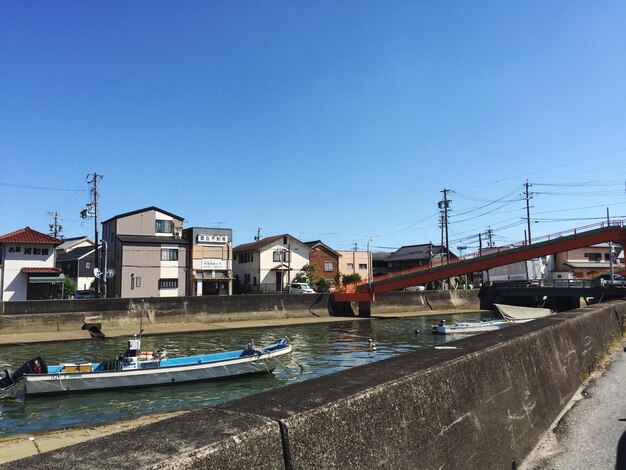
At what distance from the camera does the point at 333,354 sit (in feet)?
77.7

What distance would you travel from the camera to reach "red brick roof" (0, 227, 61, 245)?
3681 centimetres

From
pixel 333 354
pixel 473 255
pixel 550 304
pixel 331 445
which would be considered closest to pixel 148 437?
pixel 331 445

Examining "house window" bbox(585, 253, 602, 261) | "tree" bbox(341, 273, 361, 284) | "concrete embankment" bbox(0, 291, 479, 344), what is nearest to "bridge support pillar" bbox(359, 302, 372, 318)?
"concrete embankment" bbox(0, 291, 479, 344)

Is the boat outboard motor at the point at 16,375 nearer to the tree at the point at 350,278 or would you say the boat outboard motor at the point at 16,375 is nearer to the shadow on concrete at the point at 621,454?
the shadow on concrete at the point at 621,454

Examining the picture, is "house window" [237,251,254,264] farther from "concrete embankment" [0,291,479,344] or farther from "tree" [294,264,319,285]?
"concrete embankment" [0,291,479,344]

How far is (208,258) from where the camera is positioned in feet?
175

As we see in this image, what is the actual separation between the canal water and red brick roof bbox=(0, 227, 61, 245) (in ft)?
44.9

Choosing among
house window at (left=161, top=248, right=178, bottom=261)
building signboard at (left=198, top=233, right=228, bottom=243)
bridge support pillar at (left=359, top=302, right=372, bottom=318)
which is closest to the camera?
bridge support pillar at (left=359, top=302, right=372, bottom=318)

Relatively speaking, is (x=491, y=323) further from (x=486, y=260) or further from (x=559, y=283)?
(x=559, y=283)

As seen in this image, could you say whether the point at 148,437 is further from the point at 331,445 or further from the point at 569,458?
the point at 569,458

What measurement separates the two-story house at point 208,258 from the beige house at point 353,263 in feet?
66.1

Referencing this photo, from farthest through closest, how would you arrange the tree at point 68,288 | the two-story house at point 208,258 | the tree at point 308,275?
the tree at point 308,275 < the two-story house at point 208,258 < the tree at point 68,288

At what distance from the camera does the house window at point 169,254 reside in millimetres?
48906

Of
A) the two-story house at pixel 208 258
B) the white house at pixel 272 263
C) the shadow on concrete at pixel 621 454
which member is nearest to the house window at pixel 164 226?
Answer: the two-story house at pixel 208 258
